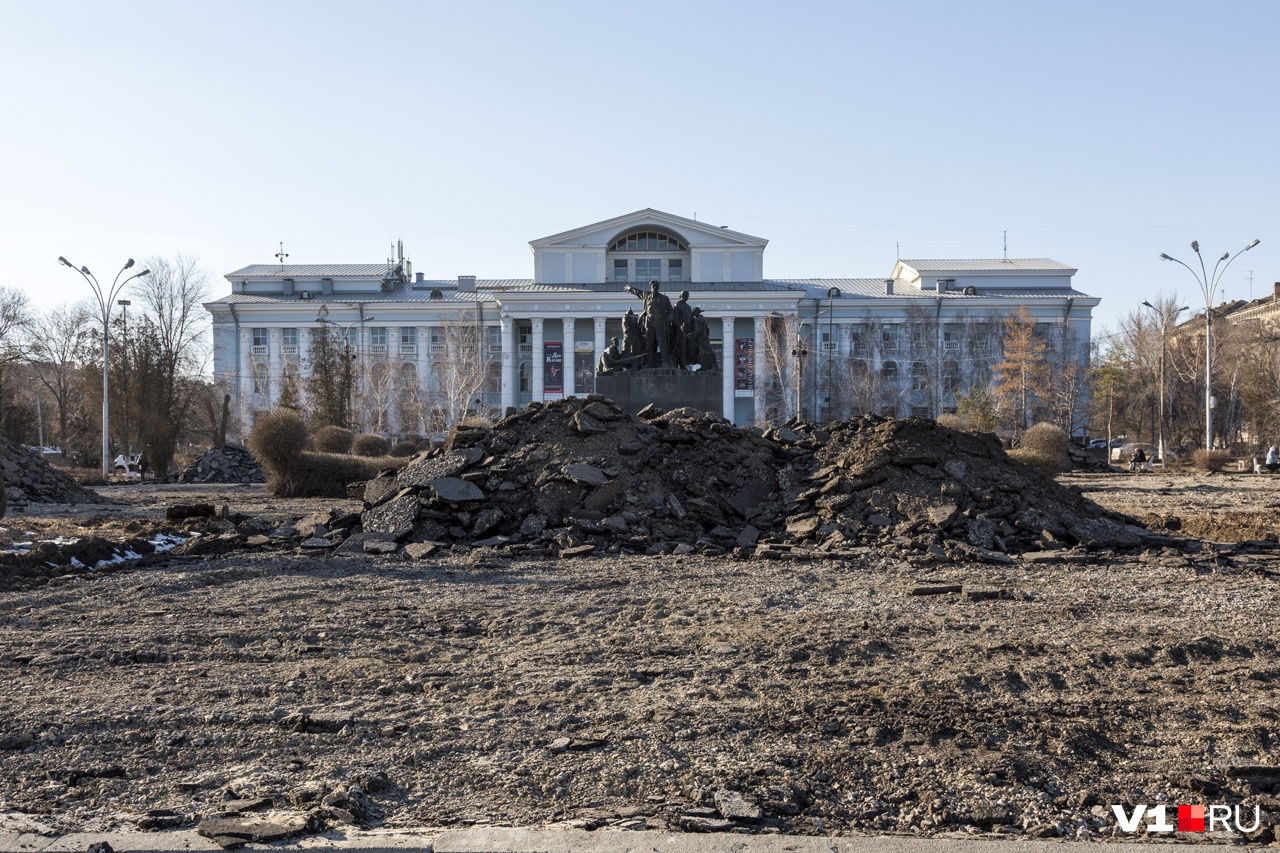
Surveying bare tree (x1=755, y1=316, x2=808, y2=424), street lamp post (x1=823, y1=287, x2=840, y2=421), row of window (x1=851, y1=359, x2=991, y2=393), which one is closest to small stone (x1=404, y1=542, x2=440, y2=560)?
bare tree (x1=755, y1=316, x2=808, y2=424)

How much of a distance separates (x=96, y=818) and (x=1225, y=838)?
3.88 metres

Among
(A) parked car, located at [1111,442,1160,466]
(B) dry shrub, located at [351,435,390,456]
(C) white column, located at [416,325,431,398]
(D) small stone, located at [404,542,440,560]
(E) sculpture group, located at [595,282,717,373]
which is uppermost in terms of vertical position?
(C) white column, located at [416,325,431,398]

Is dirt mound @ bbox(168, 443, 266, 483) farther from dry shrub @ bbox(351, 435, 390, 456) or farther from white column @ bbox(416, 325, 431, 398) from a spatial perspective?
white column @ bbox(416, 325, 431, 398)

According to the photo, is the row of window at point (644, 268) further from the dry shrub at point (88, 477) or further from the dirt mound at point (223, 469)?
the dry shrub at point (88, 477)

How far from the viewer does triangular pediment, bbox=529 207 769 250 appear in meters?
62.3

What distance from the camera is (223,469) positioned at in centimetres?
3234

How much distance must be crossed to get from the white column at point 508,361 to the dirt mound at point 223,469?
2824 centimetres

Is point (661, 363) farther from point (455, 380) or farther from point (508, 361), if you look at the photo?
point (508, 361)

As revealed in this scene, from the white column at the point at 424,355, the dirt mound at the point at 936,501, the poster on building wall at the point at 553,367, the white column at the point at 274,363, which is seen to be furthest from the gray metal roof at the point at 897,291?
the dirt mound at the point at 936,501

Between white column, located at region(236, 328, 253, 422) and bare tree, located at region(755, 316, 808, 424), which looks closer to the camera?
bare tree, located at region(755, 316, 808, 424)

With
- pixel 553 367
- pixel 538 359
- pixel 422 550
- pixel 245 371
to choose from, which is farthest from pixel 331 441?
pixel 245 371

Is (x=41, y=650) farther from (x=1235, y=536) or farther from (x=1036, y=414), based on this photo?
(x=1036, y=414)

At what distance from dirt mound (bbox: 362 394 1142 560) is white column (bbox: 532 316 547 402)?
47318 millimetres

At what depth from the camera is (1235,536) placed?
1273 centimetres
